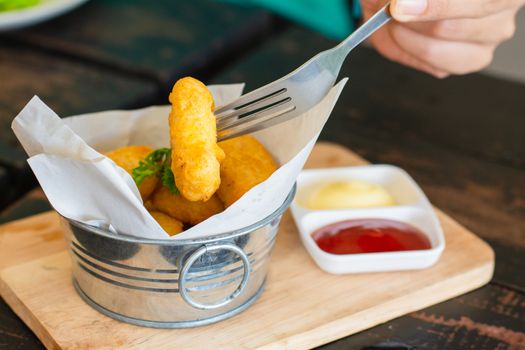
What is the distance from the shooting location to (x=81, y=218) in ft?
3.88

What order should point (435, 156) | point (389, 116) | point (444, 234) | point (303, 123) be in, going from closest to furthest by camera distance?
1. point (303, 123)
2. point (444, 234)
3. point (435, 156)
4. point (389, 116)

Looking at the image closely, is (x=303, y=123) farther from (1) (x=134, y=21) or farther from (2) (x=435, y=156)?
(1) (x=134, y=21)

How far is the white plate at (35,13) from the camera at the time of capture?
2166 mm

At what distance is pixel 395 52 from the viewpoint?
1.86 meters

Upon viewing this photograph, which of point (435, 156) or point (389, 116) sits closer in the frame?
point (435, 156)

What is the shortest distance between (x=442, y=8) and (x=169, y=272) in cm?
67

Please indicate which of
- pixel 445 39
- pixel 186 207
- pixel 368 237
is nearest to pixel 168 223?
pixel 186 207

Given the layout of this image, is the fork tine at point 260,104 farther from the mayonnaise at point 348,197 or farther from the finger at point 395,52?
Answer: the finger at point 395,52

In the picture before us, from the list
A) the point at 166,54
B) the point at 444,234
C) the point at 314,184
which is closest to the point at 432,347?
the point at 444,234

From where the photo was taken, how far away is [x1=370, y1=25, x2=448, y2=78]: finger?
1820mm

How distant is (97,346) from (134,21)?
147cm

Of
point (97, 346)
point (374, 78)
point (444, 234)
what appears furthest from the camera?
point (374, 78)

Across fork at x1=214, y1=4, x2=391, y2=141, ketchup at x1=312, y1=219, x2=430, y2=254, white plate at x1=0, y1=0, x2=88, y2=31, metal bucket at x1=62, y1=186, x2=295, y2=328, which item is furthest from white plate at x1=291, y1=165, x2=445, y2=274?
white plate at x1=0, y1=0, x2=88, y2=31

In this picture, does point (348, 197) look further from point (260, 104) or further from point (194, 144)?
point (194, 144)
